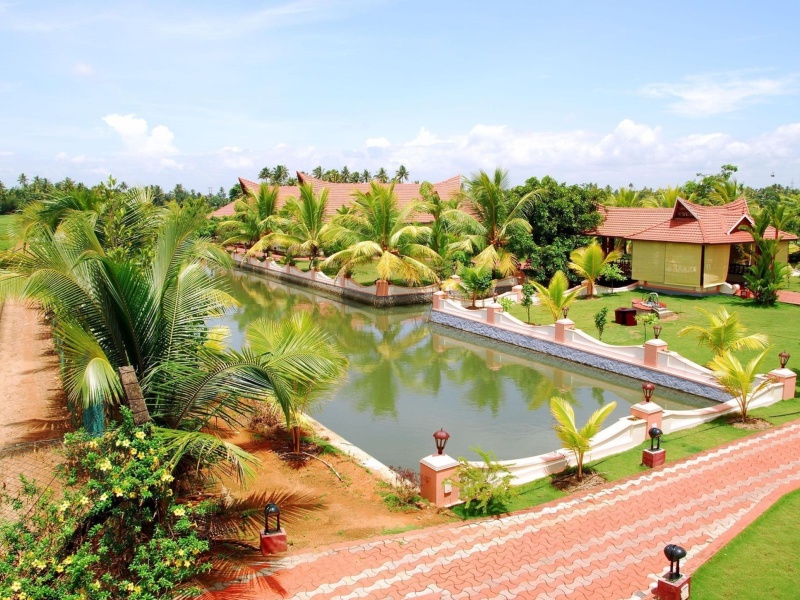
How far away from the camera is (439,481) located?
6863 millimetres

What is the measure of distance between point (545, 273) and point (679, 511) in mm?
15662

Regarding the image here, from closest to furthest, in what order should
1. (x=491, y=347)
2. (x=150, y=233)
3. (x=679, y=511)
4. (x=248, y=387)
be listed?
(x=248, y=387) → (x=679, y=511) → (x=150, y=233) → (x=491, y=347)

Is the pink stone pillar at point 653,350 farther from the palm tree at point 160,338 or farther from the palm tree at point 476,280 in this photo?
the palm tree at point 160,338

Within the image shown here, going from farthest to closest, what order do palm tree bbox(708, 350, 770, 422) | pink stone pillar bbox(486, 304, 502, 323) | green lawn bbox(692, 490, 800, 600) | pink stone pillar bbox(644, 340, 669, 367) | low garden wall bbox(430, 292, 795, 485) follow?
pink stone pillar bbox(486, 304, 502, 323)
pink stone pillar bbox(644, 340, 669, 367)
palm tree bbox(708, 350, 770, 422)
low garden wall bbox(430, 292, 795, 485)
green lawn bbox(692, 490, 800, 600)

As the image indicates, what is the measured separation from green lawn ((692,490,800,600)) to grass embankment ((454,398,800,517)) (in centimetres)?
188

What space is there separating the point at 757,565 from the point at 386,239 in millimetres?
17688

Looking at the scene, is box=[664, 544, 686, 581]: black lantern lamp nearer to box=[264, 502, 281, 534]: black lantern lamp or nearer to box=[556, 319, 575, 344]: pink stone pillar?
box=[264, 502, 281, 534]: black lantern lamp

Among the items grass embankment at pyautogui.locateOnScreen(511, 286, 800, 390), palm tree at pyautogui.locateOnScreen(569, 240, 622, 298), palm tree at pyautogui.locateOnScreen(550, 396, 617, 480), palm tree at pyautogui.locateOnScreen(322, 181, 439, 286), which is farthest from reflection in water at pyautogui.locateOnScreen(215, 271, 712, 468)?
palm tree at pyautogui.locateOnScreen(569, 240, 622, 298)

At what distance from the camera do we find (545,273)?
21.7 m

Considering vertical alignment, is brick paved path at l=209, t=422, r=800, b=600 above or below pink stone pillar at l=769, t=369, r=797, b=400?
below

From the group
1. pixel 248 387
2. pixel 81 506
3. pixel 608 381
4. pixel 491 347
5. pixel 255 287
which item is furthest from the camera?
pixel 255 287

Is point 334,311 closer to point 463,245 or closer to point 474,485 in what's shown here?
point 463,245

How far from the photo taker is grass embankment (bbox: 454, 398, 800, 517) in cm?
727

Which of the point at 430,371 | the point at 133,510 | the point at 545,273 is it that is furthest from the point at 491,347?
the point at 133,510
